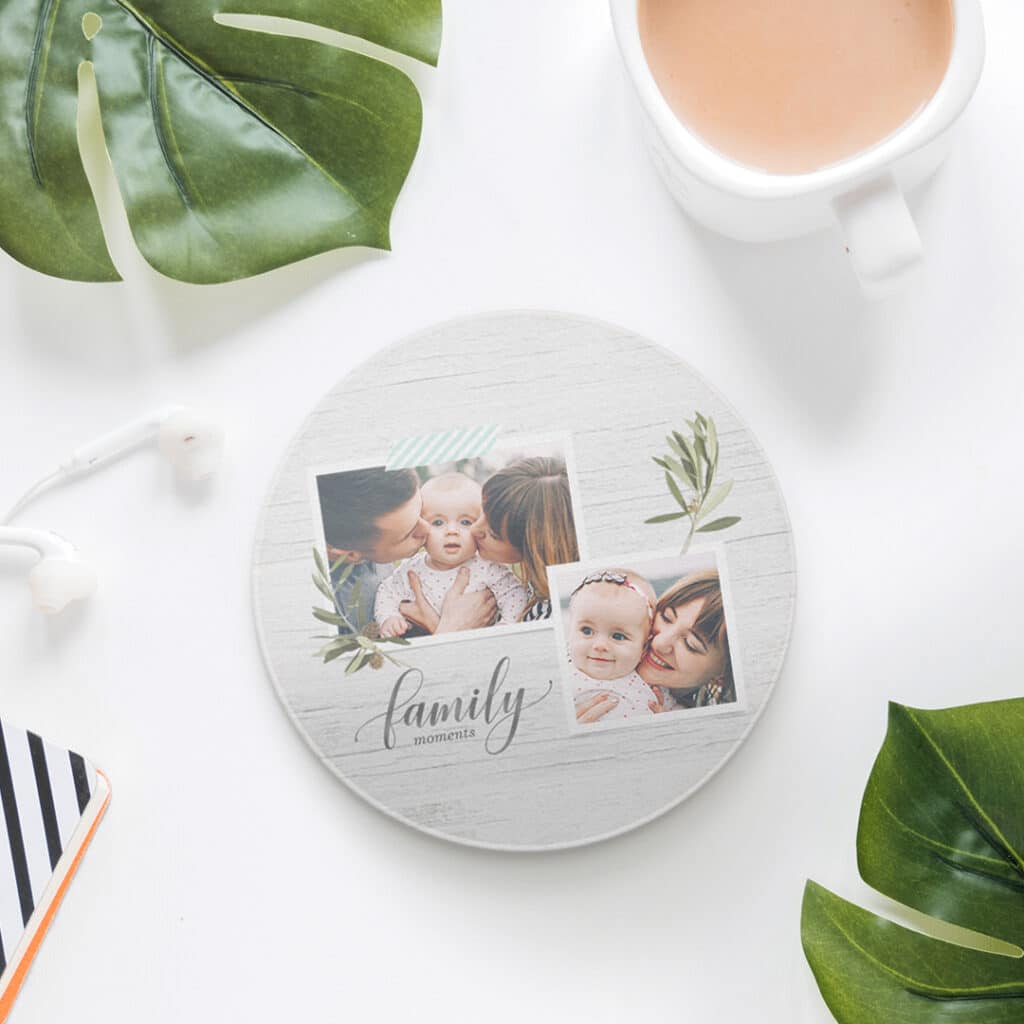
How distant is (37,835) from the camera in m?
0.67

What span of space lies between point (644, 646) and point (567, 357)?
0.19 metres

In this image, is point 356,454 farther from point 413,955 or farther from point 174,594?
point 413,955

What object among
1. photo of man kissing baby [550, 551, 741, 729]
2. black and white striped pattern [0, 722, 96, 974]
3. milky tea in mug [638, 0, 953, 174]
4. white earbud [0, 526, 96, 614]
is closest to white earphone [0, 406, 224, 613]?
white earbud [0, 526, 96, 614]

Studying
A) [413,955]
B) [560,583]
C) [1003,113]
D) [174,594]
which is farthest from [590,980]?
[1003,113]

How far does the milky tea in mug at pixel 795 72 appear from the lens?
59 centimetres

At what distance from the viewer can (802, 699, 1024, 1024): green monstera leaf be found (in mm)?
572

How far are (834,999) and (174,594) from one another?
0.47m

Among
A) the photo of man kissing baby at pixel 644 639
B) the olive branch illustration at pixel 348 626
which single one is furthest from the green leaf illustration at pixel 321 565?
the photo of man kissing baby at pixel 644 639

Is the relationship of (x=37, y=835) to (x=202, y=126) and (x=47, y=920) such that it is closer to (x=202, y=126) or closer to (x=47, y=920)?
(x=47, y=920)

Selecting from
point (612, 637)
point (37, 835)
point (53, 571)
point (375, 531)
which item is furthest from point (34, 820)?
point (612, 637)

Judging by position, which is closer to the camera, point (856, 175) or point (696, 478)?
point (856, 175)

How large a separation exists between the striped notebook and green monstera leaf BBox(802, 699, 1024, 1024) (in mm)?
450

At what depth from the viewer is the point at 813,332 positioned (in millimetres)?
677

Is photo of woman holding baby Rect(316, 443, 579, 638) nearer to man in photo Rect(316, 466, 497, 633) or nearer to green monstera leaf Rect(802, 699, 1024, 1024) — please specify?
man in photo Rect(316, 466, 497, 633)
